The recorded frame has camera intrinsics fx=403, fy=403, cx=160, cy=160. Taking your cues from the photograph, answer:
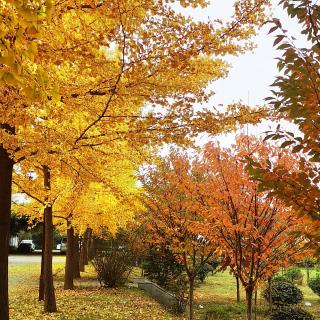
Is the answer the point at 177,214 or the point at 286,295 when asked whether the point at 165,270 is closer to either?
the point at 286,295

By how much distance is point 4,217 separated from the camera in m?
6.72

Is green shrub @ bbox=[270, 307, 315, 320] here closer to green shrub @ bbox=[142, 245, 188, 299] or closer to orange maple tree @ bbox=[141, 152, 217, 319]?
orange maple tree @ bbox=[141, 152, 217, 319]

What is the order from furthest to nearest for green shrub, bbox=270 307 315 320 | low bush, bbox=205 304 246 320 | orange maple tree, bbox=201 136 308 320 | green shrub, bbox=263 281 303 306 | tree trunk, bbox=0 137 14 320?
green shrub, bbox=263 281 303 306 < low bush, bbox=205 304 246 320 < green shrub, bbox=270 307 315 320 < orange maple tree, bbox=201 136 308 320 < tree trunk, bbox=0 137 14 320

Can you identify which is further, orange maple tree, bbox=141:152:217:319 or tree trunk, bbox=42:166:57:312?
orange maple tree, bbox=141:152:217:319

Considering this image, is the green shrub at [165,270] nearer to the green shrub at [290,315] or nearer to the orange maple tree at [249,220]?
the green shrub at [290,315]

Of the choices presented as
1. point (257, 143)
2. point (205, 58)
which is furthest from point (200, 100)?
point (257, 143)

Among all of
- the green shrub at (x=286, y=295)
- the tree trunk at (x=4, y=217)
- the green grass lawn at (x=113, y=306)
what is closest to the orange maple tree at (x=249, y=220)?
the tree trunk at (x=4, y=217)

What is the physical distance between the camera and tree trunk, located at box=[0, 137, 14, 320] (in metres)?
6.70

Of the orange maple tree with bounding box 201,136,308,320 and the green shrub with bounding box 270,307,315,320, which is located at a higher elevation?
the orange maple tree with bounding box 201,136,308,320

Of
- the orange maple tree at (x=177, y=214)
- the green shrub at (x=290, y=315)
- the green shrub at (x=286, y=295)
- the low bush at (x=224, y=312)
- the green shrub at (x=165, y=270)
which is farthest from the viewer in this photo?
the green shrub at (x=165, y=270)

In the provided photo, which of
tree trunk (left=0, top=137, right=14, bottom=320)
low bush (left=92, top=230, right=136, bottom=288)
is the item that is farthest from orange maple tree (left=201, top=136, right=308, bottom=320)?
low bush (left=92, top=230, right=136, bottom=288)

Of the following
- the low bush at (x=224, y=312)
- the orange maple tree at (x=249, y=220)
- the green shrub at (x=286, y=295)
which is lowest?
the low bush at (x=224, y=312)

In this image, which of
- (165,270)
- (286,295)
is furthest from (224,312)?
(165,270)

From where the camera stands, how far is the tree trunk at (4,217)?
6.70 meters
